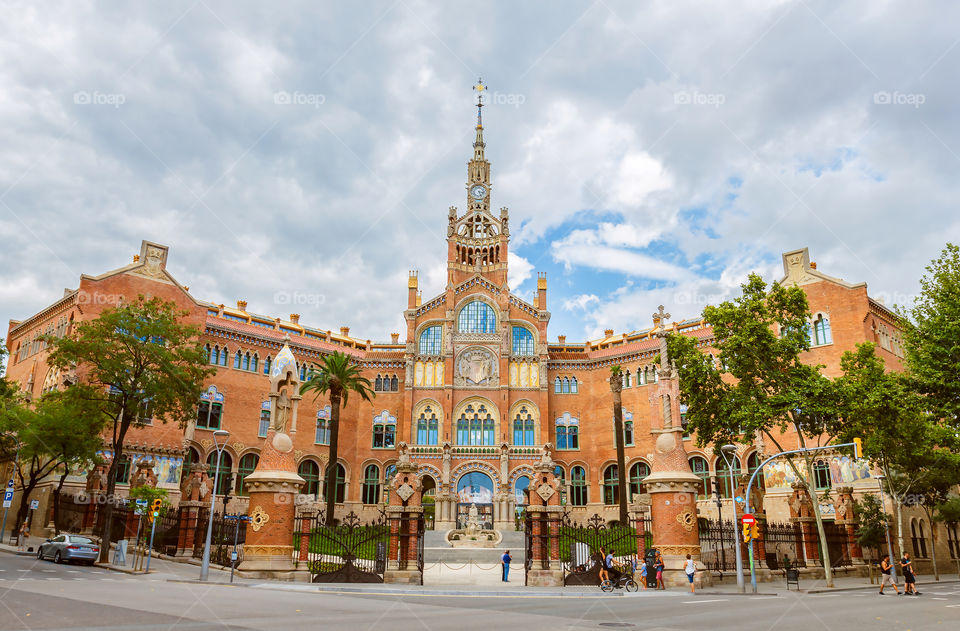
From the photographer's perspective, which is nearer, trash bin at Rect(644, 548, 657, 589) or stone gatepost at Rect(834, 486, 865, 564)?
trash bin at Rect(644, 548, 657, 589)

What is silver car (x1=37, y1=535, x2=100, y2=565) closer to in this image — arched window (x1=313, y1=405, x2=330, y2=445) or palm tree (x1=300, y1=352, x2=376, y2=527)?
palm tree (x1=300, y1=352, x2=376, y2=527)

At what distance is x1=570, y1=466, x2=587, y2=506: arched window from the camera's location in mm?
55000

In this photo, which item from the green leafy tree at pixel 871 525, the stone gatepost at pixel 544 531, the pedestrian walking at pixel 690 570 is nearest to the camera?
the pedestrian walking at pixel 690 570

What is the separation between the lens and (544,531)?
24.5 meters

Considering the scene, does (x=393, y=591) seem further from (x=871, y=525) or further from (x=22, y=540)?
(x=871, y=525)

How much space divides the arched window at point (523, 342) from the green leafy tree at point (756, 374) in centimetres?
2603

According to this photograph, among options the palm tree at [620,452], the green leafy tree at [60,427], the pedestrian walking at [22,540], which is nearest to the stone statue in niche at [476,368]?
the palm tree at [620,452]

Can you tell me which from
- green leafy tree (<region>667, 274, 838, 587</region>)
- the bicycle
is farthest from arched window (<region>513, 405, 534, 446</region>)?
the bicycle

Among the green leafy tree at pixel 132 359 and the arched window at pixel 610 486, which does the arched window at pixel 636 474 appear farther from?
the green leafy tree at pixel 132 359

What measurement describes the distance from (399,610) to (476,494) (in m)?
38.9

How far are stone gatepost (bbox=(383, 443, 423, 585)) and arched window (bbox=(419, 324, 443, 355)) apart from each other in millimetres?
32931

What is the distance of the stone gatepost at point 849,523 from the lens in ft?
111

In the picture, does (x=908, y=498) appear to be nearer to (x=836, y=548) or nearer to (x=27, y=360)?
(x=836, y=548)

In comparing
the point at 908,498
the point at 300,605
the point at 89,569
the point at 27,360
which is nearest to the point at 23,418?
the point at 89,569
